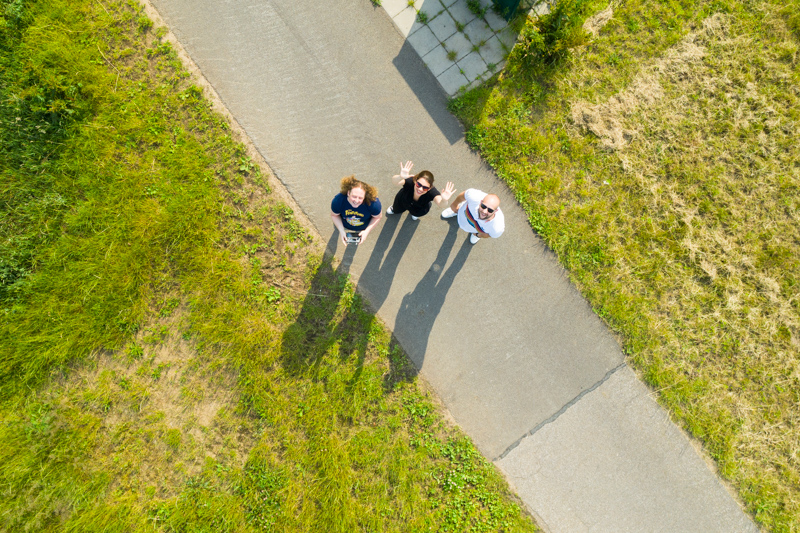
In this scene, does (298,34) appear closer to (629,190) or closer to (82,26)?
(82,26)

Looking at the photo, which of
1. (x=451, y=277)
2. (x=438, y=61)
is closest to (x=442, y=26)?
(x=438, y=61)

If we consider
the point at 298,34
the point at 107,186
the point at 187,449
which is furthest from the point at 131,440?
the point at 298,34

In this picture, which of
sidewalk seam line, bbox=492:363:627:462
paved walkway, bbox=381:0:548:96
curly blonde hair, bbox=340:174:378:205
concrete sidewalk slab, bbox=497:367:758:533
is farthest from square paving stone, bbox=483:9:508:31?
concrete sidewalk slab, bbox=497:367:758:533

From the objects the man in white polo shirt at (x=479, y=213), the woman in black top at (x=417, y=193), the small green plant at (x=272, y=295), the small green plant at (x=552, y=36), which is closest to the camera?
the man in white polo shirt at (x=479, y=213)

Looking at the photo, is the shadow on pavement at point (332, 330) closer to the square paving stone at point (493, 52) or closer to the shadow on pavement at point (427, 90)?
the shadow on pavement at point (427, 90)

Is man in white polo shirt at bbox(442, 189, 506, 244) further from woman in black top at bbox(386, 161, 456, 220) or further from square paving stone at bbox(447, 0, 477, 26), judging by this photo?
square paving stone at bbox(447, 0, 477, 26)

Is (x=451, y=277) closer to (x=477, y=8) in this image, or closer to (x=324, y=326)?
(x=324, y=326)

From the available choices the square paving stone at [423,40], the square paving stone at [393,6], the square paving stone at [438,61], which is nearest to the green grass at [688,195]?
the square paving stone at [438,61]
